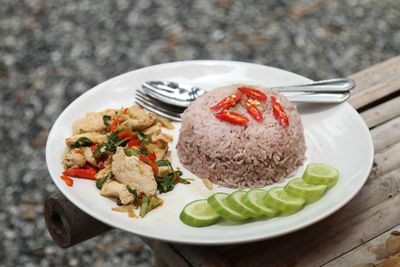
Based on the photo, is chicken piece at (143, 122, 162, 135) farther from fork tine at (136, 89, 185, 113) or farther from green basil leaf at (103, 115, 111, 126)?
fork tine at (136, 89, 185, 113)

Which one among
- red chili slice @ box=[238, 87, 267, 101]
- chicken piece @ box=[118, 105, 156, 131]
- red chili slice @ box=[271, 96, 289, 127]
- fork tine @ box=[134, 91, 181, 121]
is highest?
red chili slice @ box=[238, 87, 267, 101]

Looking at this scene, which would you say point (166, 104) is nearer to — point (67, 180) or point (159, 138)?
point (159, 138)

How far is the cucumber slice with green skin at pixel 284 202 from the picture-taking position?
1.72 metres

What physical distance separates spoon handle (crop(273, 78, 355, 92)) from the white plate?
0.06m

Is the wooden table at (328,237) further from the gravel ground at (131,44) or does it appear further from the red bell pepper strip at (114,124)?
the gravel ground at (131,44)

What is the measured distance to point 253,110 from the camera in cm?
201

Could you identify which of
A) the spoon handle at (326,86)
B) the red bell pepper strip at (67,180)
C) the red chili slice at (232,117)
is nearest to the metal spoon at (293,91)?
the spoon handle at (326,86)

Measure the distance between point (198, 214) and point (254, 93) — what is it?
0.50 metres

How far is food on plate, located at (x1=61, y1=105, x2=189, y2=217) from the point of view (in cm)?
183

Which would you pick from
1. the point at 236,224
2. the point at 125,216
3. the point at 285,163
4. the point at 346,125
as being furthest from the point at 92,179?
the point at 346,125

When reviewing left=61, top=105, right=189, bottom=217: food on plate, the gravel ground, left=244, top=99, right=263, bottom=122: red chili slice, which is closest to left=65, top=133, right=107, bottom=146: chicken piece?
left=61, top=105, right=189, bottom=217: food on plate

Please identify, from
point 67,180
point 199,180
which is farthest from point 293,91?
point 67,180

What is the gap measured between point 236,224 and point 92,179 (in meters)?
0.48

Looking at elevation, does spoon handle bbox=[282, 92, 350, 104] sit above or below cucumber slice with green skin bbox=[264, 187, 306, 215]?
below
